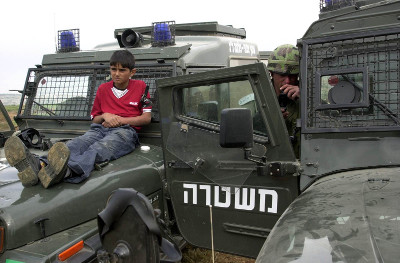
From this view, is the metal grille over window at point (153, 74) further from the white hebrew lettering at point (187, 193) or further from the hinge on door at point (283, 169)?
the hinge on door at point (283, 169)

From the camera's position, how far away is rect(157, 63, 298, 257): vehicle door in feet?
8.54

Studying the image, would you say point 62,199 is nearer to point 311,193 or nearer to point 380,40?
point 311,193

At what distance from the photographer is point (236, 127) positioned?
7.28ft

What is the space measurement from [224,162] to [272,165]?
14.6 inches

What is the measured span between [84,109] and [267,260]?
A: 3563mm

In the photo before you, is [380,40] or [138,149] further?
[138,149]

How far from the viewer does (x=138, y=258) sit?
211 cm

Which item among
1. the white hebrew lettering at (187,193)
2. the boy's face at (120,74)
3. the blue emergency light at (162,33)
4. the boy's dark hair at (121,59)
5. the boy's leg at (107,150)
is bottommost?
the white hebrew lettering at (187,193)

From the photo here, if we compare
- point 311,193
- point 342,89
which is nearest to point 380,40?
point 342,89

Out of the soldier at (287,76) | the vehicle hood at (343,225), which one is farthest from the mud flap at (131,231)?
the soldier at (287,76)

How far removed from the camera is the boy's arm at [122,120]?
3.90m

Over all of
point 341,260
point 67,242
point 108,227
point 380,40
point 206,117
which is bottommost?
point 67,242

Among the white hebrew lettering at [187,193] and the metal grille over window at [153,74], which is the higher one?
the metal grille over window at [153,74]

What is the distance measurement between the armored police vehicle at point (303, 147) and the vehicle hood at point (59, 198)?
1.21 feet
